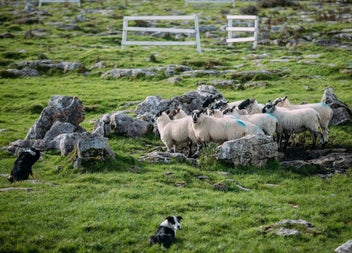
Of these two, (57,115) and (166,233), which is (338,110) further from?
(166,233)

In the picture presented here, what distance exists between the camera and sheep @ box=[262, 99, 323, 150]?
18234 millimetres

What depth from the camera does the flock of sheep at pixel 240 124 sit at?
688 inches

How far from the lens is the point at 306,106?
19500 mm

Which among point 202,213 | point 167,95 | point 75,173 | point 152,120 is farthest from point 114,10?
point 202,213

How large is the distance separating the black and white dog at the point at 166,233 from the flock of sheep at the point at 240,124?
21.6ft

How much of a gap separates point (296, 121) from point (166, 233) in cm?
916

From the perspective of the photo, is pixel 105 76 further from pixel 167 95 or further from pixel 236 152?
pixel 236 152

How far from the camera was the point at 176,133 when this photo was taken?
18578mm

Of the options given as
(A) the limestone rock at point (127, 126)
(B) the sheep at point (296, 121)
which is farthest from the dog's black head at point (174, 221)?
(A) the limestone rock at point (127, 126)

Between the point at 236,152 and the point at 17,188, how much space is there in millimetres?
6841

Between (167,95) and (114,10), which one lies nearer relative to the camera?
(167,95)

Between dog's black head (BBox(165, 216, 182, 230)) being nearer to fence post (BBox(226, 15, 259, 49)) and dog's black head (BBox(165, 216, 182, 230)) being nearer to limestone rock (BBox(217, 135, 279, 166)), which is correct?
limestone rock (BBox(217, 135, 279, 166))

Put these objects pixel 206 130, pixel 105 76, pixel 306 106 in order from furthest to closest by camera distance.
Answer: pixel 105 76
pixel 306 106
pixel 206 130

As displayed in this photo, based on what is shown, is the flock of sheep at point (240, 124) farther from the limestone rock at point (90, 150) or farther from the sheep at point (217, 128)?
the limestone rock at point (90, 150)
